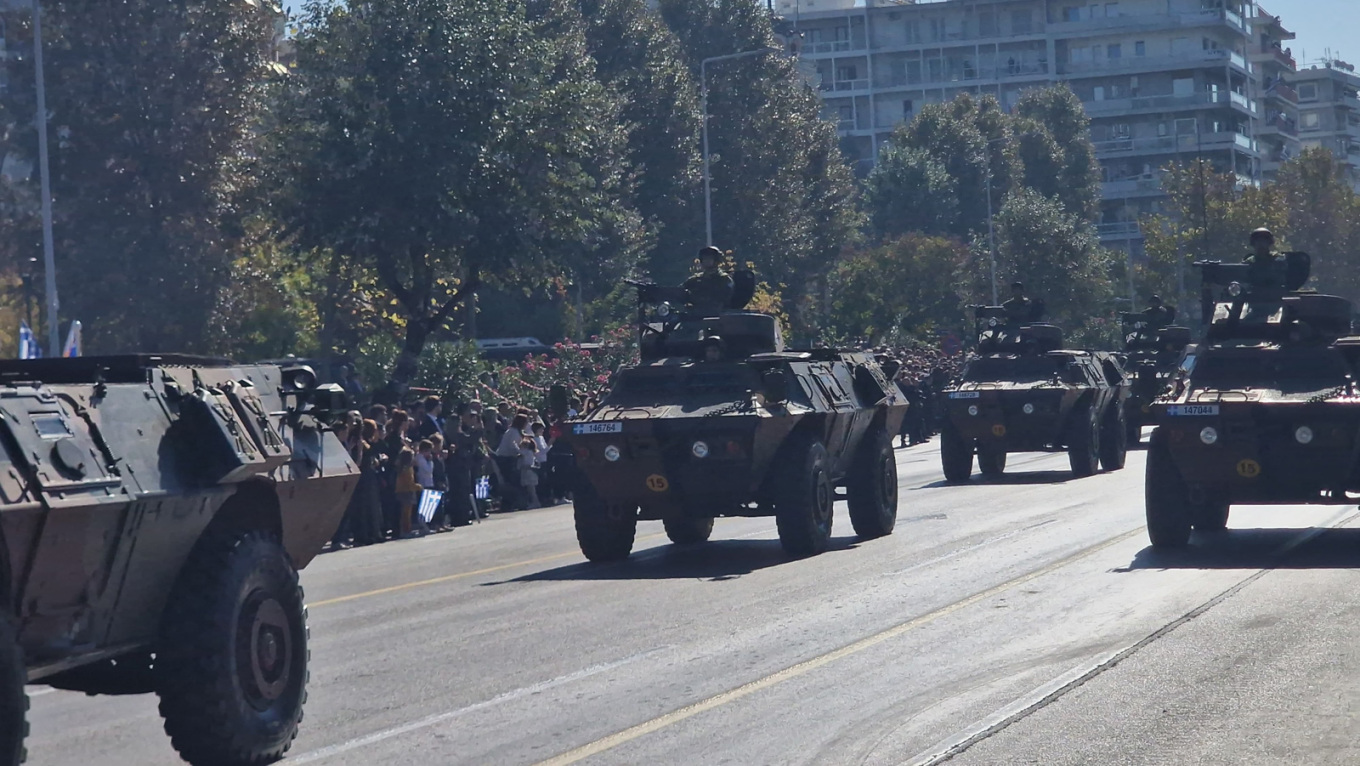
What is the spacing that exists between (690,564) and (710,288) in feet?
11.7

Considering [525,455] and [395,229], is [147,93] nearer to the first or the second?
[395,229]

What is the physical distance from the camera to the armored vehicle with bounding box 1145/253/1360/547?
14602mm

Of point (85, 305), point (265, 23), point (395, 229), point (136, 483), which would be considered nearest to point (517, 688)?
point (136, 483)

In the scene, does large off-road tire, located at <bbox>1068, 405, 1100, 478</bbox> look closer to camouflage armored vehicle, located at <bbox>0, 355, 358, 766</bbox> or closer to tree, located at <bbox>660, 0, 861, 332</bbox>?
camouflage armored vehicle, located at <bbox>0, 355, 358, 766</bbox>

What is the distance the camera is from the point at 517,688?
9734mm

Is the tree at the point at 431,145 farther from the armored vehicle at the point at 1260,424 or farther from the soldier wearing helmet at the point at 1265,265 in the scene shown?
the armored vehicle at the point at 1260,424

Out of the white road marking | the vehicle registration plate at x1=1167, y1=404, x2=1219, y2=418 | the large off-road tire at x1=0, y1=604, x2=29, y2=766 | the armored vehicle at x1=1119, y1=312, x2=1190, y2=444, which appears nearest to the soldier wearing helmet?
the vehicle registration plate at x1=1167, y1=404, x2=1219, y2=418

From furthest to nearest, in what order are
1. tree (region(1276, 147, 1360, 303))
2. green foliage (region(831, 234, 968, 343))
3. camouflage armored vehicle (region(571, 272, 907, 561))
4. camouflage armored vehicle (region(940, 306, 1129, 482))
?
tree (region(1276, 147, 1360, 303))
green foliage (region(831, 234, 968, 343))
camouflage armored vehicle (region(940, 306, 1129, 482))
camouflage armored vehicle (region(571, 272, 907, 561))

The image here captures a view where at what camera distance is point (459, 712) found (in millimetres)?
9086

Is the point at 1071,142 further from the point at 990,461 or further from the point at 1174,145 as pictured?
the point at 990,461

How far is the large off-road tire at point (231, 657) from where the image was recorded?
7.61 metres

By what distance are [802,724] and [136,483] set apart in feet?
10.9

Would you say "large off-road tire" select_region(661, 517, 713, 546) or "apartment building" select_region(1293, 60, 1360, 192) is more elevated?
"apartment building" select_region(1293, 60, 1360, 192)

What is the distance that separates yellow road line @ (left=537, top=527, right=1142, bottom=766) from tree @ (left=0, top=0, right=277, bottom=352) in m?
25.6
